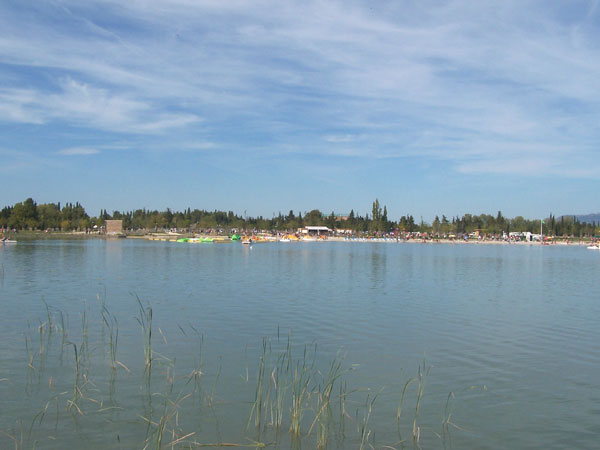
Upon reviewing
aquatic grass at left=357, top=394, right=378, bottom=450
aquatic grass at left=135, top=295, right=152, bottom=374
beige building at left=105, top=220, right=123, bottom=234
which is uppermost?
beige building at left=105, top=220, right=123, bottom=234

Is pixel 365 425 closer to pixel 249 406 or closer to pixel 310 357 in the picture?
pixel 249 406

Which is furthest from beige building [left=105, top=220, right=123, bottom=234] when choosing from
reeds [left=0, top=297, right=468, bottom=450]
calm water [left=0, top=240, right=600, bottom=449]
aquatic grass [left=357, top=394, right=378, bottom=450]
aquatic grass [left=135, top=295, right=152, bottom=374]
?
aquatic grass [left=357, top=394, right=378, bottom=450]

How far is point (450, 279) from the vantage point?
4181cm

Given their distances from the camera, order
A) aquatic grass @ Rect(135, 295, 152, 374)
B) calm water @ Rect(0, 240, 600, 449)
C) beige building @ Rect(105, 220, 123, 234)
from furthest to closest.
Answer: beige building @ Rect(105, 220, 123, 234)
aquatic grass @ Rect(135, 295, 152, 374)
calm water @ Rect(0, 240, 600, 449)

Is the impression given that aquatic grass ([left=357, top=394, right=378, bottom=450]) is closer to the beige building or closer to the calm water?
the calm water

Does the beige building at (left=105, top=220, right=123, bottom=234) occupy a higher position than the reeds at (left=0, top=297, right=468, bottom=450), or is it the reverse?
the beige building at (left=105, top=220, right=123, bottom=234)

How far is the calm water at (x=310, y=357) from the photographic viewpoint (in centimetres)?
1021

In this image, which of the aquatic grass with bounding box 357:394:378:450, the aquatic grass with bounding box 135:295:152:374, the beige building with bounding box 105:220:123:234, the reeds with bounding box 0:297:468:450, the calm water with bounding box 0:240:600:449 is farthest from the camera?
the beige building with bounding box 105:220:123:234

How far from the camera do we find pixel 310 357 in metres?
15.4

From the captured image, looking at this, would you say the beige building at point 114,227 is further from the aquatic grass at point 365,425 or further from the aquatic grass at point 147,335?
the aquatic grass at point 365,425

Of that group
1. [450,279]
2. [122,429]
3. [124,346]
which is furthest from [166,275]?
[122,429]

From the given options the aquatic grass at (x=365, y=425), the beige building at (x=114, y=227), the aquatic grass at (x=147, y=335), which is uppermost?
the beige building at (x=114, y=227)

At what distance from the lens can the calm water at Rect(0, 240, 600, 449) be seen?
10.2m

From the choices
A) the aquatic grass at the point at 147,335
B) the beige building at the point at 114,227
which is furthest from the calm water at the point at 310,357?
the beige building at the point at 114,227
